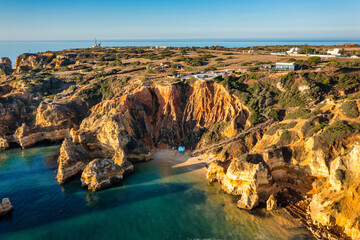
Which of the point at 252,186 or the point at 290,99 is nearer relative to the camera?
the point at 252,186

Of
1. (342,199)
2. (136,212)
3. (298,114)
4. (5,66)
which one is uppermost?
(5,66)

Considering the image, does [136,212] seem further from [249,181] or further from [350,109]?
[350,109]

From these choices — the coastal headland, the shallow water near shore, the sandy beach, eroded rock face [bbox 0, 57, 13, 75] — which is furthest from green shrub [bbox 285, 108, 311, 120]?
eroded rock face [bbox 0, 57, 13, 75]

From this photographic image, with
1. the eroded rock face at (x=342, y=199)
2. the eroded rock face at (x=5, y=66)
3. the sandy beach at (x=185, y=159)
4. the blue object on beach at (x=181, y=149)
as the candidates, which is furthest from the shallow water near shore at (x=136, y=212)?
the eroded rock face at (x=5, y=66)

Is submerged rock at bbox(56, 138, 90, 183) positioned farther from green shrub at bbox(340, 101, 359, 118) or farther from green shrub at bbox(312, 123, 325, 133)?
green shrub at bbox(340, 101, 359, 118)

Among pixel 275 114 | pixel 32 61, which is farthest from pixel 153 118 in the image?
pixel 32 61

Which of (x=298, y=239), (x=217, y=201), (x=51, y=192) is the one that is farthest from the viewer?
(x=51, y=192)

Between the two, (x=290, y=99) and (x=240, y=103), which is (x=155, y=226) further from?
(x=290, y=99)

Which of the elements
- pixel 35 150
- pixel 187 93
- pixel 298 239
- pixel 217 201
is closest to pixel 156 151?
pixel 187 93
